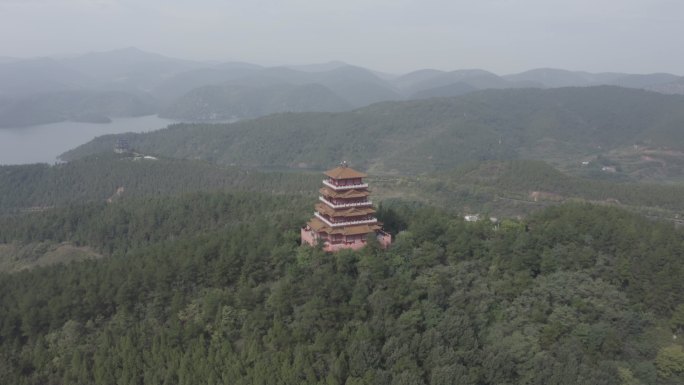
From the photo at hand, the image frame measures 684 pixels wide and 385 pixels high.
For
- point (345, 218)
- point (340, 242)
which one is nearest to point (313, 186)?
point (345, 218)

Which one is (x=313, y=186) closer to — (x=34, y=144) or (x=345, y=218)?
(x=345, y=218)

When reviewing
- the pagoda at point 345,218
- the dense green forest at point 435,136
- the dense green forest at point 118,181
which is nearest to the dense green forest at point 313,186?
the dense green forest at point 118,181

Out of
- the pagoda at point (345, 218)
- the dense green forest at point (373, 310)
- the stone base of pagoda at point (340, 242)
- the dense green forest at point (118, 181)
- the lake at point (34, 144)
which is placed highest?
the pagoda at point (345, 218)

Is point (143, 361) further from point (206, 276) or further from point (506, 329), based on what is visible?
point (506, 329)

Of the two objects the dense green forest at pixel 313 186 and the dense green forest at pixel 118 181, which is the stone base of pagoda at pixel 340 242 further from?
the dense green forest at pixel 118 181

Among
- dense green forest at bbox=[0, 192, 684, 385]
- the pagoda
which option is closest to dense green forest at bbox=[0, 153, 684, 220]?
dense green forest at bbox=[0, 192, 684, 385]

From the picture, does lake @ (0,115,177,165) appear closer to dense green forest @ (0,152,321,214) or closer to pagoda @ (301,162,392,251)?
dense green forest @ (0,152,321,214)

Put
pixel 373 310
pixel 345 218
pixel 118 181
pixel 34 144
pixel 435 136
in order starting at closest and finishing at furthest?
pixel 373 310, pixel 345 218, pixel 118 181, pixel 435 136, pixel 34 144
